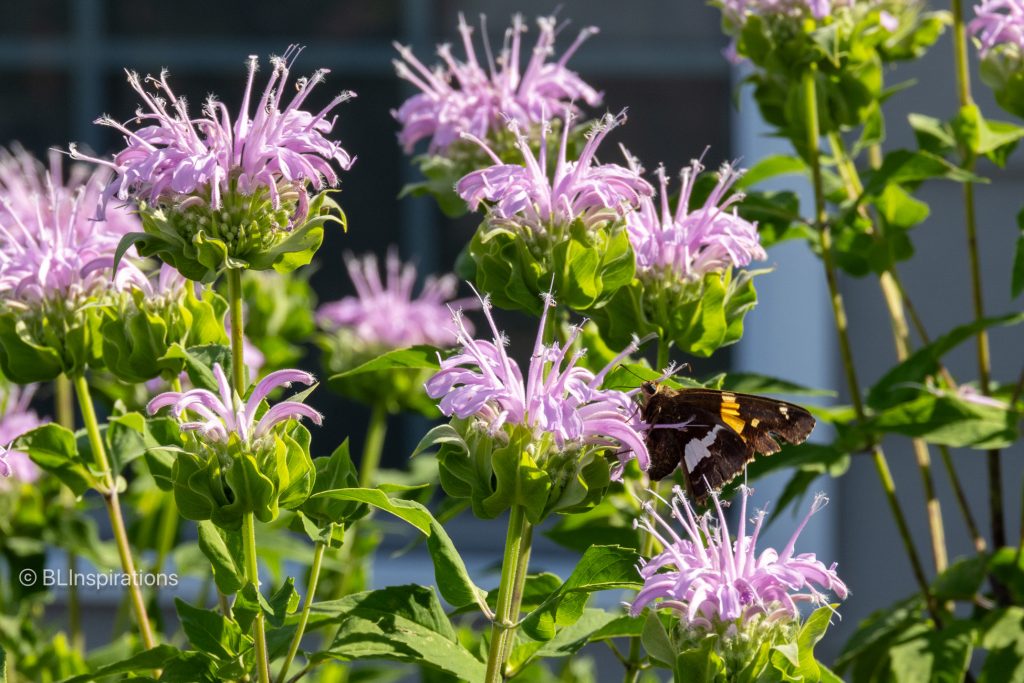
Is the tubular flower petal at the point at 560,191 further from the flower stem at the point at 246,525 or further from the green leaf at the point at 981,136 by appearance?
the green leaf at the point at 981,136

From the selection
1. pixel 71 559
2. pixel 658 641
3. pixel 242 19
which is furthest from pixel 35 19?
pixel 658 641

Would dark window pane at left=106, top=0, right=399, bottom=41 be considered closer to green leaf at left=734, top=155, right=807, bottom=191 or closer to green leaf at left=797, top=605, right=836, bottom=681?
green leaf at left=734, top=155, right=807, bottom=191

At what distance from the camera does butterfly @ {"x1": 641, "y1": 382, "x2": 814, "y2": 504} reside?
2.28 ft

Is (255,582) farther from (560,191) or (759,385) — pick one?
(759,385)

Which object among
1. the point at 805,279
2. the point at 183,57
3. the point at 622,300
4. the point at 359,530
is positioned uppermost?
the point at 183,57

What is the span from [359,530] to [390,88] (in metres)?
1.40

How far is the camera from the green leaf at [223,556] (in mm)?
677

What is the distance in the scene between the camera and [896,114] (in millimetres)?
1905

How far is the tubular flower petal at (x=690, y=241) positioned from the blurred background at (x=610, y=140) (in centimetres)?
120

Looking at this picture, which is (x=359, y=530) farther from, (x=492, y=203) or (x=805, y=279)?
(x=805, y=279)

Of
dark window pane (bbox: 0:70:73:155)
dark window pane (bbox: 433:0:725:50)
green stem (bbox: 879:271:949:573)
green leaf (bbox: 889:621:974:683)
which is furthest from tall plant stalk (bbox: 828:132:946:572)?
dark window pane (bbox: 0:70:73:155)

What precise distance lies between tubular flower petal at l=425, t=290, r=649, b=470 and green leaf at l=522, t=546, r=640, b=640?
1.9 inches

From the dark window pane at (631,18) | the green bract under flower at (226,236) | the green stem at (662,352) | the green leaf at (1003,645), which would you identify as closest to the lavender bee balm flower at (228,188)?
the green bract under flower at (226,236)

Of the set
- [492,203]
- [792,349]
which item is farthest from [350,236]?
[492,203]
